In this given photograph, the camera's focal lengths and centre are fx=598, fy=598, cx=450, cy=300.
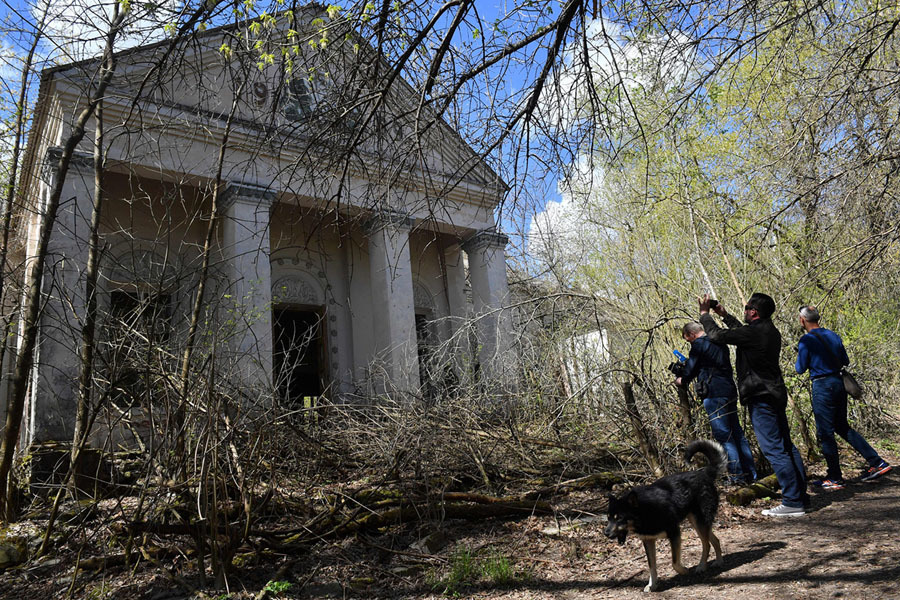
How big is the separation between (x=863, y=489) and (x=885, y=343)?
13.3 feet

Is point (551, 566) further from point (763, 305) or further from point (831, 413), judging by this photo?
point (831, 413)

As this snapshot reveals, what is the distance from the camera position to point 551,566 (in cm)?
494

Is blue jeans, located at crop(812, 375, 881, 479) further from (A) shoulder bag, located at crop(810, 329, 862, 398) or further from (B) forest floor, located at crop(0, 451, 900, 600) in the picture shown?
(B) forest floor, located at crop(0, 451, 900, 600)

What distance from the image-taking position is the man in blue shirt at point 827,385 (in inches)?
→ 241

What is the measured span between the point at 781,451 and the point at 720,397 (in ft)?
3.44

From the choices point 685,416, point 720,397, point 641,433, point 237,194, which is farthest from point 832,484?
point 237,194

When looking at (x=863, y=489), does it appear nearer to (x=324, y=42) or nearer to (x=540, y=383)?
(x=540, y=383)

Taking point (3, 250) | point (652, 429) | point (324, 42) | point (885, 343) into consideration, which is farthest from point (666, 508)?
point (885, 343)

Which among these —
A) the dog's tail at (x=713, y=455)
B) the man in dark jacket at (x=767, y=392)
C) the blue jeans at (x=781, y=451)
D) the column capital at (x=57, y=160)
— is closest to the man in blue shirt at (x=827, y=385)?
the man in dark jacket at (x=767, y=392)

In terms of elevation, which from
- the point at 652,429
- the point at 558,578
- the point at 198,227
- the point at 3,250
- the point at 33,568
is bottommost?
the point at 558,578

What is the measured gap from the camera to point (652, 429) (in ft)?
21.6

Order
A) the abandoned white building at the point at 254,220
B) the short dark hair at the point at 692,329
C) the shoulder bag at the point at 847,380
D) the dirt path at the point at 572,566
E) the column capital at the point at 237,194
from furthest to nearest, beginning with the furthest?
the column capital at the point at 237,194 < the short dark hair at the point at 692,329 < the shoulder bag at the point at 847,380 < the abandoned white building at the point at 254,220 < the dirt path at the point at 572,566

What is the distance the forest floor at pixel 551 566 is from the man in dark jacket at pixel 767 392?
30cm

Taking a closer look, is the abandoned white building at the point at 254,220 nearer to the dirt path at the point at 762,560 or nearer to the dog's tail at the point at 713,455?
the dog's tail at the point at 713,455
